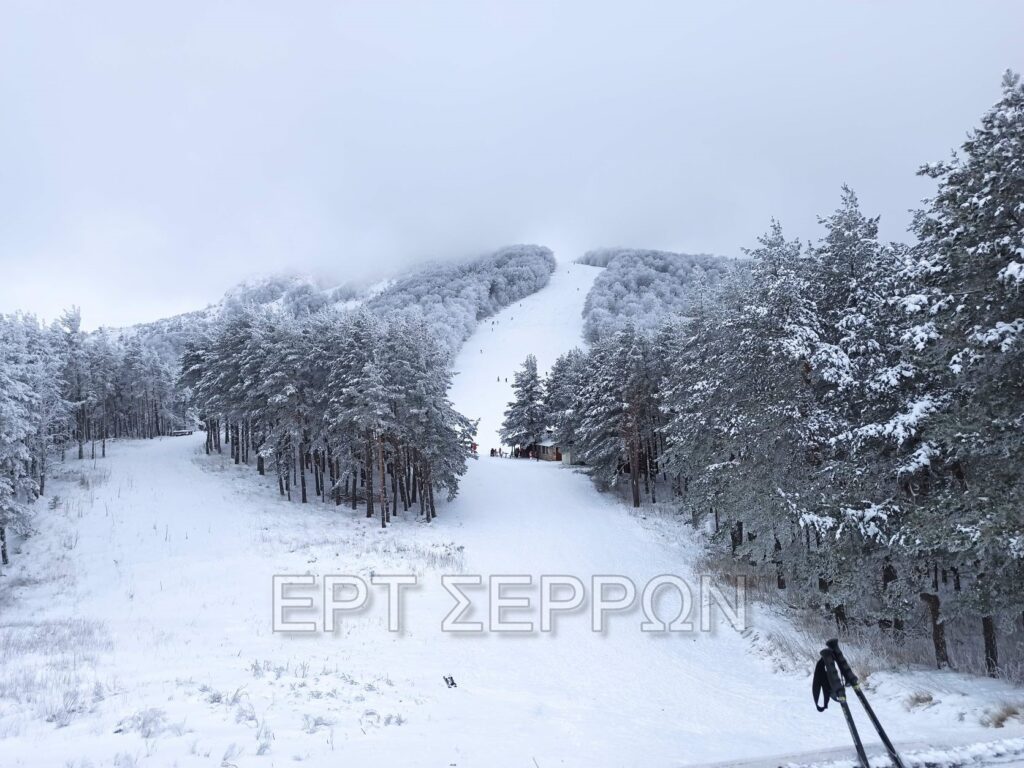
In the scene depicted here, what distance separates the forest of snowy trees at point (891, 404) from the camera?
896cm

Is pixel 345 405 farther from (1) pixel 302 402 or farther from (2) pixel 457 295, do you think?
(2) pixel 457 295

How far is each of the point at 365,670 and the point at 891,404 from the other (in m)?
13.0

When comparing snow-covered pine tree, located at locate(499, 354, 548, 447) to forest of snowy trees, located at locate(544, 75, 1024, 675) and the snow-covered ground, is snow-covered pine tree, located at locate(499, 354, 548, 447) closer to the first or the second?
the snow-covered ground

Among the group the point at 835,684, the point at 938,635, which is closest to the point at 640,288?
the point at 938,635

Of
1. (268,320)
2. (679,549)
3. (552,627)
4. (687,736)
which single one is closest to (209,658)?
(552,627)

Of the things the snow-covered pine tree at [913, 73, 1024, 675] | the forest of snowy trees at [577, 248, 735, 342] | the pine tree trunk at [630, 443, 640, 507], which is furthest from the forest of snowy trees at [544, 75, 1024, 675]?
the forest of snowy trees at [577, 248, 735, 342]

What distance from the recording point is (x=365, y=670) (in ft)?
38.0

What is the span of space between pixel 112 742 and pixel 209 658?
5.69 m

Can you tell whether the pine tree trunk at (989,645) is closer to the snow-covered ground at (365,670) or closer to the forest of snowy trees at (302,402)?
the snow-covered ground at (365,670)

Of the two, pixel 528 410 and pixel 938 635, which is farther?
pixel 528 410

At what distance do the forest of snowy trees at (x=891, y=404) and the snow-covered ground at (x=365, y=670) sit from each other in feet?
7.67

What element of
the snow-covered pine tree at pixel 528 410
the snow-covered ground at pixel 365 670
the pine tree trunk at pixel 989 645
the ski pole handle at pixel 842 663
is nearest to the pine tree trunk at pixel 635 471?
the snow-covered ground at pixel 365 670

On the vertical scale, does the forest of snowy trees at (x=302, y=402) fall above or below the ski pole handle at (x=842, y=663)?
above

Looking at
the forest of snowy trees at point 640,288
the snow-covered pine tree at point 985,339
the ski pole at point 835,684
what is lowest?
the ski pole at point 835,684
